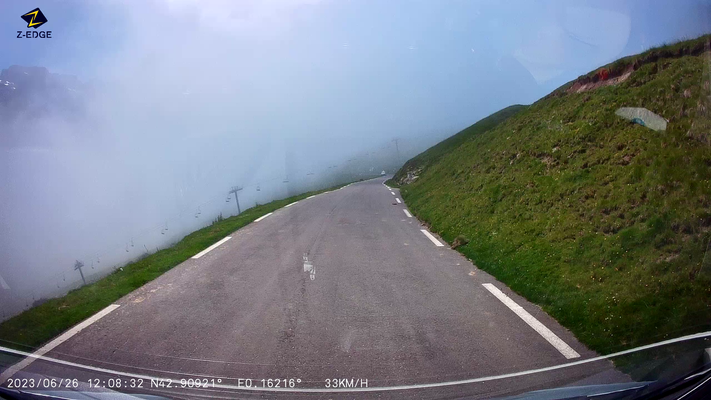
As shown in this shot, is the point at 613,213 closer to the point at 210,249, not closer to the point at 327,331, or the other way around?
the point at 327,331

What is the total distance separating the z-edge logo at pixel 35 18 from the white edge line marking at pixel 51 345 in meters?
7.14

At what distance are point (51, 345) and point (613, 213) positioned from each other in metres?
8.67

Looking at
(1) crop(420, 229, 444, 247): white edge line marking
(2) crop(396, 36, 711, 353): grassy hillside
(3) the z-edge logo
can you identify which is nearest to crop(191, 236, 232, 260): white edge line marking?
(1) crop(420, 229, 444, 247): white edge line marking

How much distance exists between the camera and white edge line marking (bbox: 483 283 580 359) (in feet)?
13.8

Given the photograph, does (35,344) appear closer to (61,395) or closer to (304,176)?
(61,395)

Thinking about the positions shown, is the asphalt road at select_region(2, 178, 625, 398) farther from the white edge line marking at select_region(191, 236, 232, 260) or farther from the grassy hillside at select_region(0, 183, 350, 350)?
the white edge line marking at select_region(191, 236, 232, 260)

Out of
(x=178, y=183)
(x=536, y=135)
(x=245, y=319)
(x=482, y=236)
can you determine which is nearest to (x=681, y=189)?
(x=482, y=236)

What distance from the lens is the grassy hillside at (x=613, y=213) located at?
4.86 m

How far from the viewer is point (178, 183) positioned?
89438mm

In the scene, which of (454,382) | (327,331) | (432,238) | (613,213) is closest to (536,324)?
(454,382)

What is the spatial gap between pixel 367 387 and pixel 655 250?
4.85 m

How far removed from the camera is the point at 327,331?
4.98 m

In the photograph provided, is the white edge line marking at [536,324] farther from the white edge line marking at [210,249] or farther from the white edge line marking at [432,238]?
the white edge line marking at [210,249]

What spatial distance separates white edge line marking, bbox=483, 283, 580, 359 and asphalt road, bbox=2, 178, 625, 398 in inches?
2.6
